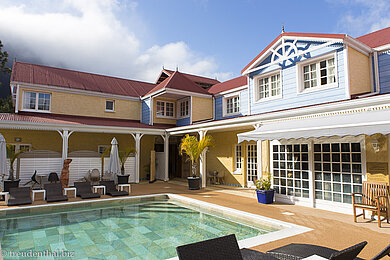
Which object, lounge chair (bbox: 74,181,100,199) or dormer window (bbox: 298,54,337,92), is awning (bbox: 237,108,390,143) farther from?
lounge chair (bbox: 74,181,100,199)

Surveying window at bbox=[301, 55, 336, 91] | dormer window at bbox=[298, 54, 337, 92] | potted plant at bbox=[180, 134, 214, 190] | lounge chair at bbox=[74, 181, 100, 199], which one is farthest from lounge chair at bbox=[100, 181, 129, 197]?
window at bbox=[301, 55, 336, 91]

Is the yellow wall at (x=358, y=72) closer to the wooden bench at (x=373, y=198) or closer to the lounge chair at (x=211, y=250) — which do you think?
the wooden bench at (x=373, y=198)

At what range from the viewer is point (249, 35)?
53.5 ft

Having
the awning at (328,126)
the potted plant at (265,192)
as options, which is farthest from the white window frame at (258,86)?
the potted plant at (265,192)

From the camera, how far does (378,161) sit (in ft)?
26.5

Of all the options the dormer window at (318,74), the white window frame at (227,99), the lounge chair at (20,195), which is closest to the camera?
the lounge chair at (20,195)

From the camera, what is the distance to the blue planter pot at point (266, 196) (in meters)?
10.4

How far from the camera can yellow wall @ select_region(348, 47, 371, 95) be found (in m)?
10.7

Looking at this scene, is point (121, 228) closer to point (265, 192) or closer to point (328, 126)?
point (265, 192)

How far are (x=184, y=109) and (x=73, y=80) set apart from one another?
29.6 ft

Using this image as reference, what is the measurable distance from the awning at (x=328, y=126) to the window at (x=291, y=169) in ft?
3.65

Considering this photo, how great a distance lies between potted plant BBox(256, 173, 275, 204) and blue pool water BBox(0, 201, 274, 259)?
2.67 metres

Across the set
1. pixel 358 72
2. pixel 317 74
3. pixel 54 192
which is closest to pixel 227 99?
pixel 317 74

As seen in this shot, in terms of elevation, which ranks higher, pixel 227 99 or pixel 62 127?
pixel 227 99
